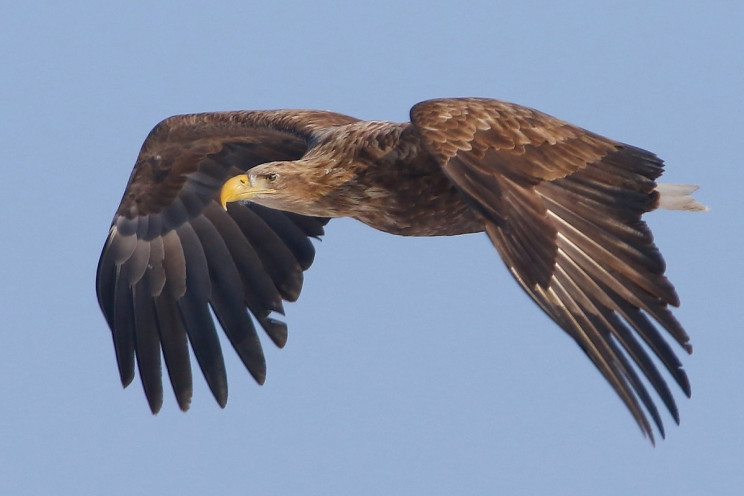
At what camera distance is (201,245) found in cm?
1227

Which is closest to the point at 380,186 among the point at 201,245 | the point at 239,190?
the point at 239,190

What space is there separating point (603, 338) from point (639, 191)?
136 cm

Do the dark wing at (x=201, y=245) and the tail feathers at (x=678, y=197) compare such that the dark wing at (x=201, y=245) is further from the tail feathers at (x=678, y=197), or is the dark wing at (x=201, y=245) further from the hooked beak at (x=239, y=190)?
the tail feathers at (x=678, y=197)

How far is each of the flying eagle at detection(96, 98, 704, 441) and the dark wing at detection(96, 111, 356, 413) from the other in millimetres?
12

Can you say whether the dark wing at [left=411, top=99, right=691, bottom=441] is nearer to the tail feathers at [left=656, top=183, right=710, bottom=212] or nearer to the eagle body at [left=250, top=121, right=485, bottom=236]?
the eagle body at [left=250, top=121, right=485, bottom=236]

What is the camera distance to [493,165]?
30.4 feet

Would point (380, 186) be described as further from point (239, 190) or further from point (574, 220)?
point (574, 220)

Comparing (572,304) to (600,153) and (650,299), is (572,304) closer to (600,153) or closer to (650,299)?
(650,299)

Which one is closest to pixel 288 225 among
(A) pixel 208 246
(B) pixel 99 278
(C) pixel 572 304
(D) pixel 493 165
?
(A) pixel 208 246

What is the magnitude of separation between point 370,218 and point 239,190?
970mm

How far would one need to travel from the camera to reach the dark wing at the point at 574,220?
27.7 feet

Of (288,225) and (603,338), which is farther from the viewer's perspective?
(288,225)

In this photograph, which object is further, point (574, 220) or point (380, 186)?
point (380, 186)

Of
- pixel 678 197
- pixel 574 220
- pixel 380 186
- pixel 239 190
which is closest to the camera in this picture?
pixel 574 220
